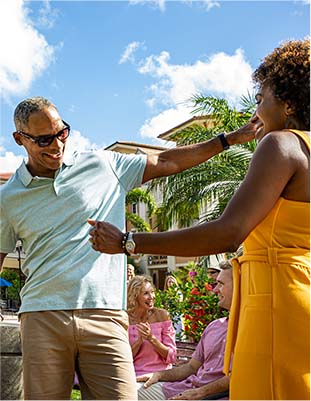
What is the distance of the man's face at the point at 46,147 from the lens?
9.82ft

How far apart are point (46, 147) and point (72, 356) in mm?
932

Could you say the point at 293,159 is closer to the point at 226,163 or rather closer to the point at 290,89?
the point at 290,89

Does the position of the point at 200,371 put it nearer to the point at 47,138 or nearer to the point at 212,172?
the point at 47,138

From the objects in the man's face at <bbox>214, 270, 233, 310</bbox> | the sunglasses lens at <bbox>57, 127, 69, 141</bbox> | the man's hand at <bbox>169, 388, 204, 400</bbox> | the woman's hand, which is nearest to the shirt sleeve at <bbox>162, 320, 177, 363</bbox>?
the woman's hand

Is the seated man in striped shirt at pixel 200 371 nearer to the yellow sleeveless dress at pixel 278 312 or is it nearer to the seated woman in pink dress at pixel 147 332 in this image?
the seated woman in pink dress at pixel 147 332

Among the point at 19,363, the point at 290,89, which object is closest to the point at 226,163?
the point at 19,363

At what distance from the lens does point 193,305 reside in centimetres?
768

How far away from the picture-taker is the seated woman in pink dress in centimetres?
515

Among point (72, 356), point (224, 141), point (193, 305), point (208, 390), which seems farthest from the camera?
point (193, 305)

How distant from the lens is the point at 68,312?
2.79 m

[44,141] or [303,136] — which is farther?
[44,141]

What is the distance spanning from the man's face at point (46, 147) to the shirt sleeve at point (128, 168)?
0.25 meters

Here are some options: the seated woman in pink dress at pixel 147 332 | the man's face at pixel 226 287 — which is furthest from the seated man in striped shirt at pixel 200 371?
the seated woman in pink dress at pixel 147 332

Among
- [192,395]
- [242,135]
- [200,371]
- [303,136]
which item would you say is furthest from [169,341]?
[303,136]
